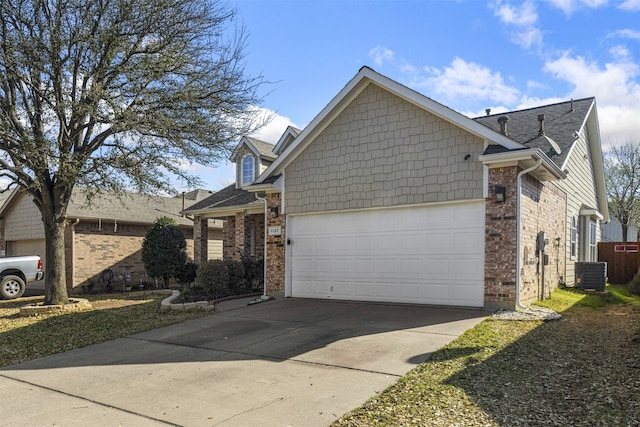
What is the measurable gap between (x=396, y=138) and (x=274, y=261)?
4.83 m

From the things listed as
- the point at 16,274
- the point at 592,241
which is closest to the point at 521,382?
the point at 592,241

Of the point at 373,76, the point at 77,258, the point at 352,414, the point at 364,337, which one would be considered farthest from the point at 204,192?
the point at 352,414

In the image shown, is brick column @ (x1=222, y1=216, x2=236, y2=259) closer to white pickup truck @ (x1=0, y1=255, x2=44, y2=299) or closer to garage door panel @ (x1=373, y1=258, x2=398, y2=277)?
white pickup truck @ (x1=0, y1=255, x2=44, y2=299)

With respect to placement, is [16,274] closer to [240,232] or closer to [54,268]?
[54,268]

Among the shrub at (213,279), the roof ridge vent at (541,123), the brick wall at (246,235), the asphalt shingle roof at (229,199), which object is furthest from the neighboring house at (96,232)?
the roof ridge vent at (541,123)

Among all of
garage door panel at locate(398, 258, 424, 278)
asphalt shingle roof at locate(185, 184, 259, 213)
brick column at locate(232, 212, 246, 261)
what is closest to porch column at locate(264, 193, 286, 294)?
garage door panel at locate(398, 258, 424, 278)

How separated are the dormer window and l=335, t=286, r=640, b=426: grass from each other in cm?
1247

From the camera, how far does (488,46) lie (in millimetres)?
11641

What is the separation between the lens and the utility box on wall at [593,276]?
45.9 ft

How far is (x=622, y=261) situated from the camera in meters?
18.9

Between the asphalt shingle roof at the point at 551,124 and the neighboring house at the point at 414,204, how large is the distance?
0.27 ft

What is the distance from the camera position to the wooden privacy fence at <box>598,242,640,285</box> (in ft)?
61.4

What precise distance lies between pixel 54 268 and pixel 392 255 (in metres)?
9.09

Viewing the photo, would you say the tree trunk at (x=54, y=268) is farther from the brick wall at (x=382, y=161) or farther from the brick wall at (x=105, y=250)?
the brick wall at (x=105, y=250)
